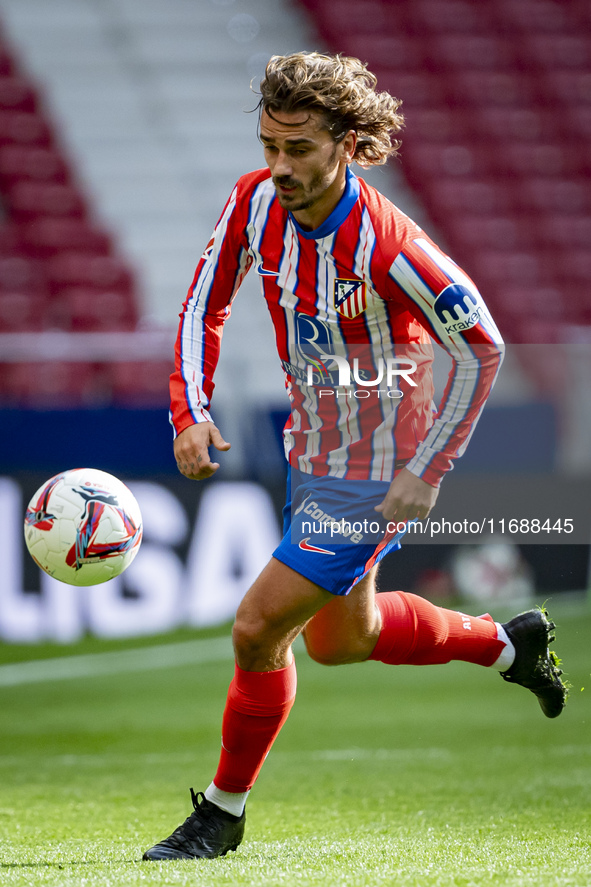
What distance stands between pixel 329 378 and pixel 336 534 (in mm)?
449

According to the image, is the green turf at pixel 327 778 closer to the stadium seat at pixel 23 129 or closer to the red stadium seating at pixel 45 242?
the red stadium seating at pixel 45 242

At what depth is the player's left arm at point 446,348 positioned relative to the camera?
3.05 m

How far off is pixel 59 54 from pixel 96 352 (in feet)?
21.4

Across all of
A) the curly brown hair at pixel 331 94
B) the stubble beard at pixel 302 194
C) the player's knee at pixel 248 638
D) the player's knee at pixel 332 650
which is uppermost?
the curly brown hair at pixel 331 94

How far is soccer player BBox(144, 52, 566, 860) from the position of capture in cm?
307

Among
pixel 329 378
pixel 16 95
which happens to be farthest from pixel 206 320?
pixel 16 95

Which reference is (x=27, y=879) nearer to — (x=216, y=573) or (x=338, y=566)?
(x=338, y=566)

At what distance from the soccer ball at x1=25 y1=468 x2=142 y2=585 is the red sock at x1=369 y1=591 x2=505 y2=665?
79cm

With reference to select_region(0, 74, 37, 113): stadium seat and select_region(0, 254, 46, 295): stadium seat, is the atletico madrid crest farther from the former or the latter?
select_region(0, 74, 37, 113): stadium seat

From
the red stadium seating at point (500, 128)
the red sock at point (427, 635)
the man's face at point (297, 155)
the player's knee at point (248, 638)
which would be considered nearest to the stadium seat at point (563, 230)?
the red stadium seating at point (500, 128)

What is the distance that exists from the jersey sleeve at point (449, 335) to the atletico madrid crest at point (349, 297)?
0.31 ft

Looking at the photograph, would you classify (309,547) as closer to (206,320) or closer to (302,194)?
(206,320)

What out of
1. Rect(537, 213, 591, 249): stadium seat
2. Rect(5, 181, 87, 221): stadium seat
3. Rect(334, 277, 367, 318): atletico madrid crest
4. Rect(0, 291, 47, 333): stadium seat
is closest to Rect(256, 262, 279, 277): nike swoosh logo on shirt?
Rect(334, 277, 367, 318): atletico madrid crest

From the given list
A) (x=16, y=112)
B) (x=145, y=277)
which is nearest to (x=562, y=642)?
(x=145, y=277)
